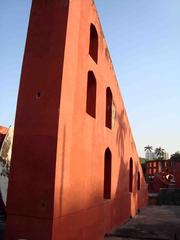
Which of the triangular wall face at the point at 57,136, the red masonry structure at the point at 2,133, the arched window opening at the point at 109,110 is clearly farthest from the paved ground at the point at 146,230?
the arched window opening at the point at 109,110

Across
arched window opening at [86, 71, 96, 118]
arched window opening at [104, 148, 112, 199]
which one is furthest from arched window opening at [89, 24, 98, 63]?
arched window opening at [104, 148, 112, 199]

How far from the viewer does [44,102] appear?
16.0 feet

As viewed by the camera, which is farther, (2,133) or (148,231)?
(2,133)

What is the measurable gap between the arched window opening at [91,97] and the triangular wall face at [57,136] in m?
0.03

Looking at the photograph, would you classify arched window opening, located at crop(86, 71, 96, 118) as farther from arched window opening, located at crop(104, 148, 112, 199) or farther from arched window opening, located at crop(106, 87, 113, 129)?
arched window opening, located at crop(104, 148, 112, 199)

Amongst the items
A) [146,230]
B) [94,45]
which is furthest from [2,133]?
[146,230]

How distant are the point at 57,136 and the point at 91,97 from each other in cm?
261

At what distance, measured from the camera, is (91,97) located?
23.1 feet

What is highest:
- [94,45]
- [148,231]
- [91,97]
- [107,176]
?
[94,45]

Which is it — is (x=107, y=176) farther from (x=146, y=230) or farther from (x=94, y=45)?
(x=94, y=45)

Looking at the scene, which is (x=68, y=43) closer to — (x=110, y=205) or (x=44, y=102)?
(x=44, y=102)

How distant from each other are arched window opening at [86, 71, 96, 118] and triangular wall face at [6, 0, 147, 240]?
3cm

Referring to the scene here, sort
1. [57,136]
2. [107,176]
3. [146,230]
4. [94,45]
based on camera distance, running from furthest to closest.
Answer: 1. [146,230]
2. [107,176]
3. [94,45]
4. [57,136]

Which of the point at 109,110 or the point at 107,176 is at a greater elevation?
the point at 109,110
